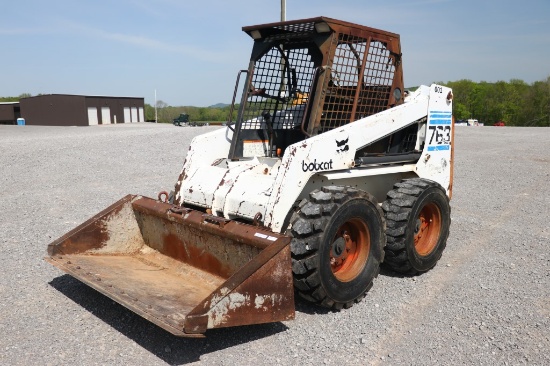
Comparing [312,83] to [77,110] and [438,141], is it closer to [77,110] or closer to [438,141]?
[438,141]

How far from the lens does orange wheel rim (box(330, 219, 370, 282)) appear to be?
4254 millimetres

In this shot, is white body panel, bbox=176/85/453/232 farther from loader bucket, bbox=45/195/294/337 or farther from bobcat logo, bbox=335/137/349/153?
loader bucket, bbox=45/195/294/337

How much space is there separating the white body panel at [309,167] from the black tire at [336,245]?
9.1 inches

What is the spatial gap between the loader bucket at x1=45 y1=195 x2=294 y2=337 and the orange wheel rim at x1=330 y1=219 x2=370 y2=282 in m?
0.74

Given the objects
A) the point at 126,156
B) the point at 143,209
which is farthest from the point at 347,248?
the point at 126,156

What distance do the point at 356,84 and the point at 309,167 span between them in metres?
1.27

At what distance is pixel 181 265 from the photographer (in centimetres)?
467

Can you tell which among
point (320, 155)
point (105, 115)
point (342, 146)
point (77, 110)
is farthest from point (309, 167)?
point (105, 115)

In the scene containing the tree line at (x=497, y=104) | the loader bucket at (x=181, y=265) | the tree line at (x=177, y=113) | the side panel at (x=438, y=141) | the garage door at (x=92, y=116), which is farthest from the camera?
the tree line at (x=177, y=113)

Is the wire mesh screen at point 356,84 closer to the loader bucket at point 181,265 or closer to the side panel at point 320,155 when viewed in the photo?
the side panel at point 320,155

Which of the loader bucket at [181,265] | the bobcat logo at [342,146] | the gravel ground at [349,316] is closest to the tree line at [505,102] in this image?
the gravel ground at [349,316]

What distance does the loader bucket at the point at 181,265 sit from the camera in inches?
132

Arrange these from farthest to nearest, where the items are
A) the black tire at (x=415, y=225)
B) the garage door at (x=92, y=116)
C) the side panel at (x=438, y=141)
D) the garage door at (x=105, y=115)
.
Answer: the garage door at (x=105, y=115) < the garage door at (x=92, y=116) < the side panel at (x=438, y=141) < the black tire at (x=415, y=225)

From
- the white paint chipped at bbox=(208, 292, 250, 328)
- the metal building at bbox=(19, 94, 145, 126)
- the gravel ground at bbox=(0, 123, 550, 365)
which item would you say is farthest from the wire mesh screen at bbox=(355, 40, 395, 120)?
the metal building at bbox=(19, 94, 145, 126)
